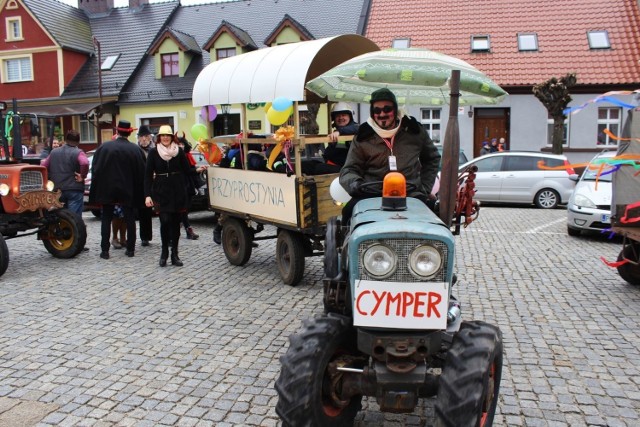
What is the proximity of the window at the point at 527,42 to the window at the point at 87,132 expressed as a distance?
20034mm

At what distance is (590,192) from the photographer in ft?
35.7

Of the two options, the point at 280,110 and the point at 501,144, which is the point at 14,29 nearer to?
the point at 501,144

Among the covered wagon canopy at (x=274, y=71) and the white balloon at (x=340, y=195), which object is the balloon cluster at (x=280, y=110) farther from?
the white balloon at (x=340, y=195)

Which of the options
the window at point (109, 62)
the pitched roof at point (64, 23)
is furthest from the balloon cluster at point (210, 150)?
the pitched roof at point (64, 23)

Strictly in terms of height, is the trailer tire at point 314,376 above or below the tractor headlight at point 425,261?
below

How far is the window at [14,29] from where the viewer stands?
3056 cm

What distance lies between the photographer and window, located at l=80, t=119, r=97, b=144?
30.1 meters

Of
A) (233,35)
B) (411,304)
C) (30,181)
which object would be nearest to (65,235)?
(30,181)

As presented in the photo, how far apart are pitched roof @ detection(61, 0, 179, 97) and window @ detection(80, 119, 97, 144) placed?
153cm

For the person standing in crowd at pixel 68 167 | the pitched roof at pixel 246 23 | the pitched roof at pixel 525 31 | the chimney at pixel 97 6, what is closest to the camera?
the person standing in crowd at pixel 68 167

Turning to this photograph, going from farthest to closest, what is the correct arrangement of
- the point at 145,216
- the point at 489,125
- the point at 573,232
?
the point at 489,125 < the point at 573,232 < the point at 145,216

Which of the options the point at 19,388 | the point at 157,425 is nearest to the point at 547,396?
the point at 157,425

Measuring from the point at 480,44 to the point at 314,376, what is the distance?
23616mm

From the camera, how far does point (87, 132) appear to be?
99.5ft
